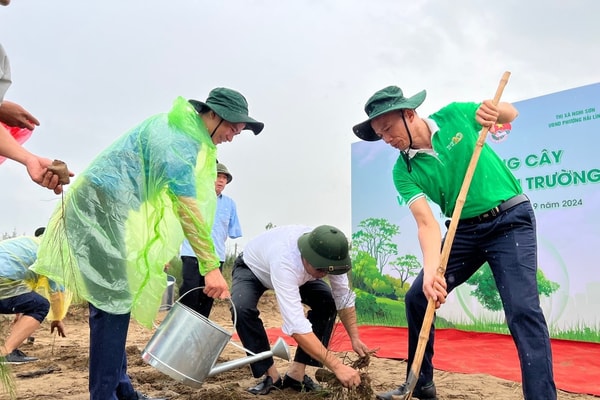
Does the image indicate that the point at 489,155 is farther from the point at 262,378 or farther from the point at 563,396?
the point at 262,378

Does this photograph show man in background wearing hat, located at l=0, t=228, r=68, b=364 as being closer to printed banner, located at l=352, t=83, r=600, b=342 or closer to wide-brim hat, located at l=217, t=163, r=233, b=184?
wide-brim hat, located at l=217, t=163, r=233, b=184

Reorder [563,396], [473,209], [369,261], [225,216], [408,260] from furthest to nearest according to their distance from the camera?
[369,261], [408,260], [225,216], [563,396], [473,209]

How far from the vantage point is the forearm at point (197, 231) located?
90.9 inches

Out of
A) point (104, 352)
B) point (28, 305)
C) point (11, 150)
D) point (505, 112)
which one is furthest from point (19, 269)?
point (505, 112)

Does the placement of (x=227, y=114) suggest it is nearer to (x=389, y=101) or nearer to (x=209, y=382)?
(x=389, y=101)

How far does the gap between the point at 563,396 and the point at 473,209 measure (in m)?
1.35

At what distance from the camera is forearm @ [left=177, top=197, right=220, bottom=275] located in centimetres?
231

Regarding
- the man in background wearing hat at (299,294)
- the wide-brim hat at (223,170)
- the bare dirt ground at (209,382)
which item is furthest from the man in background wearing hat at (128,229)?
the wide-brim hat at (223,170)

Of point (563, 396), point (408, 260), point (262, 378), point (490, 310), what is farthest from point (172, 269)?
point (563, 396)

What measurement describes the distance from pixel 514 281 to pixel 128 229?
168 cm

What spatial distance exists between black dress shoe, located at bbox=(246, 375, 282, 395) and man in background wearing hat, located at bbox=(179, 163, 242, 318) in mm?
1368

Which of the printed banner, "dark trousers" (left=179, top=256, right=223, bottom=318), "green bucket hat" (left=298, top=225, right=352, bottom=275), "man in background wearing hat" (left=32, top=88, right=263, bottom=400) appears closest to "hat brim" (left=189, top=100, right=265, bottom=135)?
"man in background wearing hat" (left=32, top=88, right=263, bottom=400)

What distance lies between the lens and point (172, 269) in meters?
8.55

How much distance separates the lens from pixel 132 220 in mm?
2355
